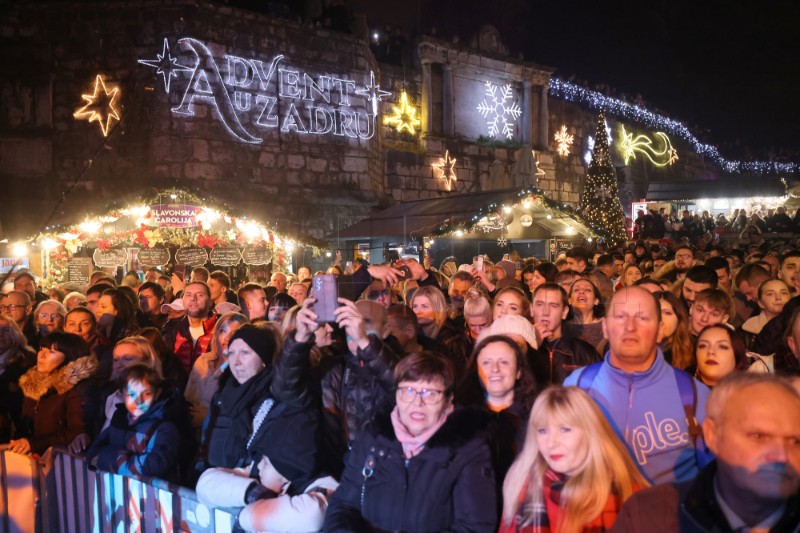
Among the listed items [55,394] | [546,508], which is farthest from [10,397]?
[546,508]

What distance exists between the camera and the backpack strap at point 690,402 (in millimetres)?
2984

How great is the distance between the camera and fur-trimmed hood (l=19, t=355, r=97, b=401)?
15.7 ft

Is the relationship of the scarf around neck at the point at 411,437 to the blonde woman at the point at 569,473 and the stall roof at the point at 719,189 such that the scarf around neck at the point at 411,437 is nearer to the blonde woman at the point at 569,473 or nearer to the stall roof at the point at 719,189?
the blonde woman at the point at 569,473

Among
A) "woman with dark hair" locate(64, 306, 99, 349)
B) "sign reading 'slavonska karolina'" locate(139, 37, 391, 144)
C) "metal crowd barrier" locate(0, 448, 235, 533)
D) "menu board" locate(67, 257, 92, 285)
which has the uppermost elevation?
"sign reading 'slavonska karolina'" locate(139, 37, 391, 144)

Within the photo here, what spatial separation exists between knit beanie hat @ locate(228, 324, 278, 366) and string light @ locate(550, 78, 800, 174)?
22961 millimetres

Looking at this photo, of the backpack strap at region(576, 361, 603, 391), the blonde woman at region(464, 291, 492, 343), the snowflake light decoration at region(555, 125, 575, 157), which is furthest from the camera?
the snowflake light decoration at region(555, 125, 575, 157)

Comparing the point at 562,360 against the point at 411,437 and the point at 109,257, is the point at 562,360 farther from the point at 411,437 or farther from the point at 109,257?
the point at 109,257

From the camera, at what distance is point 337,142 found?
16.9 meters

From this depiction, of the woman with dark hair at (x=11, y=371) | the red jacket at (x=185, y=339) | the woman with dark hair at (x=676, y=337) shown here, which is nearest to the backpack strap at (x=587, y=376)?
the woman with dark hair at (x=676, y=337)

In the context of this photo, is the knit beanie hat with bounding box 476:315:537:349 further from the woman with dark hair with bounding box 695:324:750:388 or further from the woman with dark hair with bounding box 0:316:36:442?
the woman with dark hair with bounding box 0:316:36:442

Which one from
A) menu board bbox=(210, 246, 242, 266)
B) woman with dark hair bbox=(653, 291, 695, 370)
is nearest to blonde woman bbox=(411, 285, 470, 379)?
woman with dark hair bbox=(653, 291, 695, 370)

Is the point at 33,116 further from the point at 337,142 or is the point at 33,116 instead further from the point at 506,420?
the point at 506,420

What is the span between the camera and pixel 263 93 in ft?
51.1

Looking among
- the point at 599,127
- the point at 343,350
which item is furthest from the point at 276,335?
the point at 599,127
